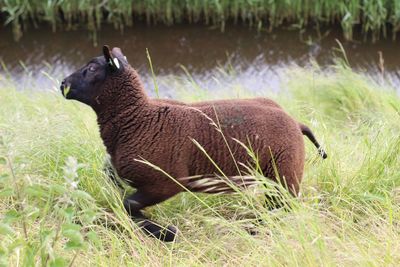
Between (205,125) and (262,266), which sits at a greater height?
(205,125)

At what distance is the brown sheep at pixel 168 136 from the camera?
9.32 ft

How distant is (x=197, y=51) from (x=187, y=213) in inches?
215

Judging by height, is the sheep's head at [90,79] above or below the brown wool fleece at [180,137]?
above

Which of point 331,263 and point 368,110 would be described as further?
point 368,110

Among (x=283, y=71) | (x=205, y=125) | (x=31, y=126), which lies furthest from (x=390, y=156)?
(x=283, y=71)

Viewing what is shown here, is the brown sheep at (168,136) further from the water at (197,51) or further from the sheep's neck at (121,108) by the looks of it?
the water at (197,51)

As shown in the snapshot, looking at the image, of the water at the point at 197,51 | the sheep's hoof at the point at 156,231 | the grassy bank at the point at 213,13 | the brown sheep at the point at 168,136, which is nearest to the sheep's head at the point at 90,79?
the brown sheep at the point at 168,136

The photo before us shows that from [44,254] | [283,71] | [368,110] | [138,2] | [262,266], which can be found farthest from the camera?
[138,2]

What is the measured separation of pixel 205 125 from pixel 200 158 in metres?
0.16

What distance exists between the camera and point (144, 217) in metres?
2.96

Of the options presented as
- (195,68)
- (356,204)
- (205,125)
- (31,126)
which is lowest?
(195,68)

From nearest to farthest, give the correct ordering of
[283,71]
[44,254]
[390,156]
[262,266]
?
[44,254]
[262,266]
[390,156]
[283,71]

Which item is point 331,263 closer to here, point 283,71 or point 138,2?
point 283,71

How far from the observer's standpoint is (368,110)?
5469 mm
